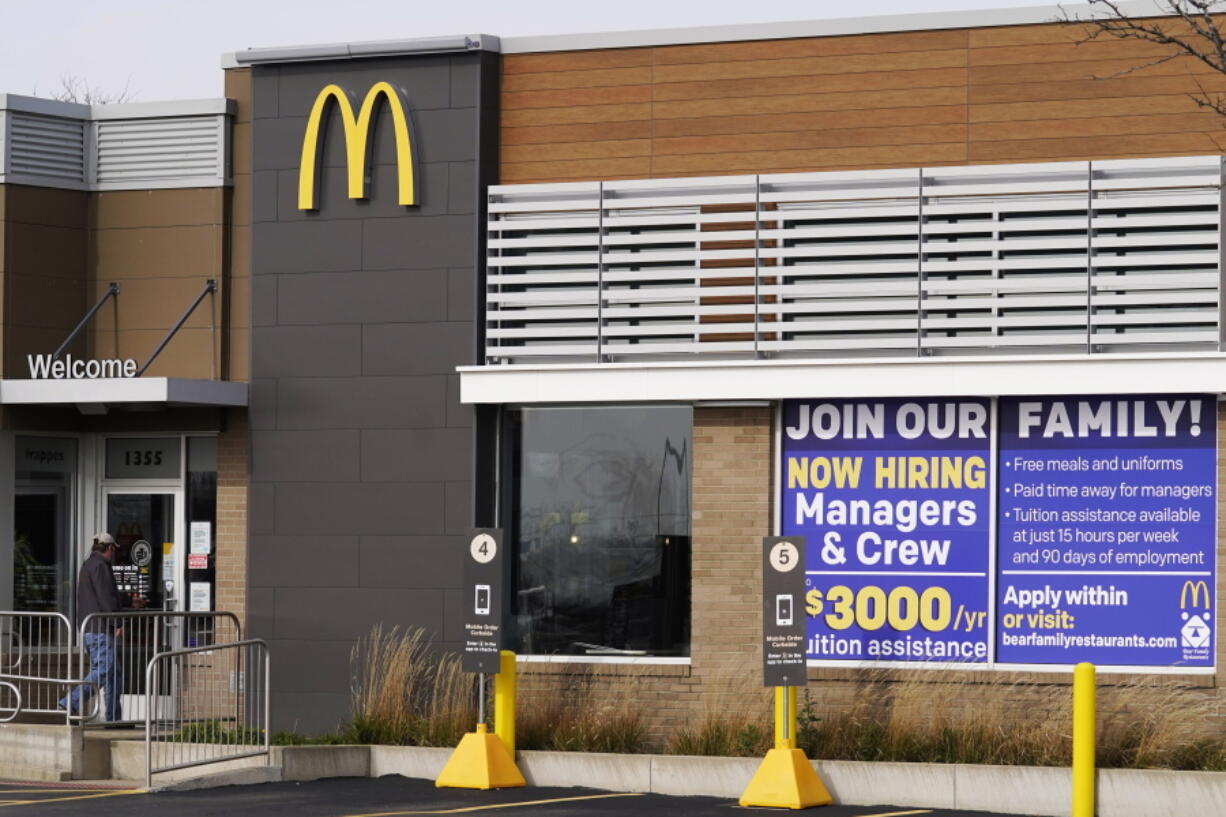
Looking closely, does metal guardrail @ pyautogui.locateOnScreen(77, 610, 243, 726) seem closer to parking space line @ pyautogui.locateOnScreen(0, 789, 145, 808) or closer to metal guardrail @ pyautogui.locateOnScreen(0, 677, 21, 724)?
metal guardrail @ pyautogui.locateOnScreen(0, 677, 21, 724)

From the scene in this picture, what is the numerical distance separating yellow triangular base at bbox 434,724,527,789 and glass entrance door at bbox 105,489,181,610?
5327 mm

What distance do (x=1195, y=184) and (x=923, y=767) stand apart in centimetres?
539

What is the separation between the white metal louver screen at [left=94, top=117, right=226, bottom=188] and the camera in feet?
65.1

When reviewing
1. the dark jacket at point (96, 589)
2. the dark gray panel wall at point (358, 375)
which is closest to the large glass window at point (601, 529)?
the dark gray panel wall at point (358, 375)

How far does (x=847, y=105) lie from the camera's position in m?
17.8

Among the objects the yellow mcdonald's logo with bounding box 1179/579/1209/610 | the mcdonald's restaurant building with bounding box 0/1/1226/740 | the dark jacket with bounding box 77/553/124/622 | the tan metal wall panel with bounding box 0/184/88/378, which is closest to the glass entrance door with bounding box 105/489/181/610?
the mcdonald's restaurant building with bounding box 0/1/1226/740

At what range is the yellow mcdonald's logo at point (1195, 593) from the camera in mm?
16328

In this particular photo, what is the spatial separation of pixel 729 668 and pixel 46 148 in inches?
344

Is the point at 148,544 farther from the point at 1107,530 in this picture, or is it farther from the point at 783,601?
the point at 1107,530

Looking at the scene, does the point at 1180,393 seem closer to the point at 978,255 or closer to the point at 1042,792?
the point at 978,255

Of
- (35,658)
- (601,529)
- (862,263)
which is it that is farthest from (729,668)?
(35,658)

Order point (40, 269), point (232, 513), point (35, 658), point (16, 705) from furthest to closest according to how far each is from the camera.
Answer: point (40, 269)
point (232, 513)
point (35, 658)
point (16, 705)

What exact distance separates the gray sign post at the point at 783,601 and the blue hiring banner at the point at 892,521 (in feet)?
7.65

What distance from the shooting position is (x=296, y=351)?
1903cm
